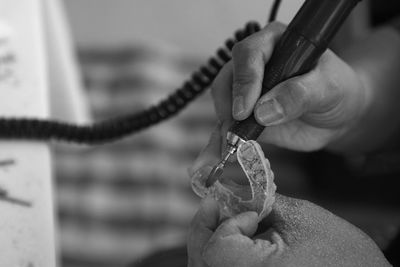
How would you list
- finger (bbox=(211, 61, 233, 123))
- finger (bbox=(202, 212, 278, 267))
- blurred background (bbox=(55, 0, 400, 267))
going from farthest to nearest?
blurred background (bbox=(55, 0, 400, 267))
finger (bbox=(211, 61, 233, 123))
finger (bbox=(202, 212, 278, 267))

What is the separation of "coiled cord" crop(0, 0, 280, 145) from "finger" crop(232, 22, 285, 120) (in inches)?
1.9

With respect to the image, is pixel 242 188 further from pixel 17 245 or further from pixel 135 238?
pixel 135 238

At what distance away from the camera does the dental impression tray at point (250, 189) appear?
37 centimetres

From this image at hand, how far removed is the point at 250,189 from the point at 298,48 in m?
0.11

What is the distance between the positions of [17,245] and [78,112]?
50 cm

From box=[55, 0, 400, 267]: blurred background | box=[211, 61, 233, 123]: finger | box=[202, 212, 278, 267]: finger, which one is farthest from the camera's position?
box=[55, 0, 400, 267]: blurred background

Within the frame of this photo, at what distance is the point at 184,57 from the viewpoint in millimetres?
1244

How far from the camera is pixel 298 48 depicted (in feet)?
1.24

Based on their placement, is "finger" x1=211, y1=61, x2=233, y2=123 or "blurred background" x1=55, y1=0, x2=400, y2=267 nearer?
"finger" x1=211, y1=61, x2=233, y2=123

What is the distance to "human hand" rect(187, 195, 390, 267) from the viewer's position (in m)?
0.34

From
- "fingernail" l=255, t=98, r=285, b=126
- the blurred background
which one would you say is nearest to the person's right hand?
"fingernail" l=255, t=98, r=285, b=126

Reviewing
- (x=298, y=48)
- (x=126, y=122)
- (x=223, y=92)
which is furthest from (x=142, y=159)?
(x=298, y=48)

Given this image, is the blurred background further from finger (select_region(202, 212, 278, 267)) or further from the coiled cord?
finger (select_region(202, 212, 278, 267))

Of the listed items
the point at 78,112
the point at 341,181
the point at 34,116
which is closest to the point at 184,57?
the point at 78,112
